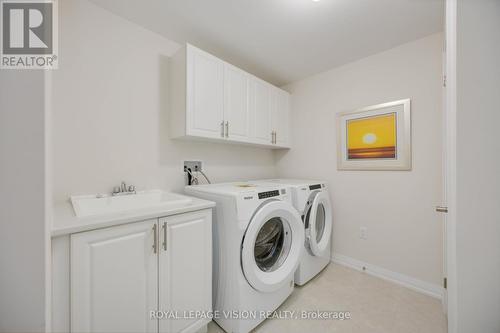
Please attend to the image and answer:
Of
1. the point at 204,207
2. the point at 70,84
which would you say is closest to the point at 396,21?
the point at 204,207

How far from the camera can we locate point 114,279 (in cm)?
93

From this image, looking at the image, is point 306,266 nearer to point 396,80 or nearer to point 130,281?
point 130,281

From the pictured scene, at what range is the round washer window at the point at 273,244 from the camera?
1556 mm

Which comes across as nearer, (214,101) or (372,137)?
(214,101)

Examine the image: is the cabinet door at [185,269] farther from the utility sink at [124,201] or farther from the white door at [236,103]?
the white door at [236,103]

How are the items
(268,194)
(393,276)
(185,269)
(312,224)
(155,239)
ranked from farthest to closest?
(393,276) < (312,224) < (268,194) < (185,269) < (155,239)

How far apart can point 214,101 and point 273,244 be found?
1.37 m

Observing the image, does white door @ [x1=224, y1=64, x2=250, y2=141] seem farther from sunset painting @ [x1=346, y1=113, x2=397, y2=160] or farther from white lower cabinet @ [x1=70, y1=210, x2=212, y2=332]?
sunset painting @ [x1=346, y1=113, x2=397, y2=160]

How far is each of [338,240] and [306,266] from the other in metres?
0.68

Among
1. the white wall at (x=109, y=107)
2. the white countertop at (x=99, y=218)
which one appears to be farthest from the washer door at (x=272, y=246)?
the white wall at (x=109, y=107)

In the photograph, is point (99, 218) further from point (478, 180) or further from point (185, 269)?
point (478, 180)

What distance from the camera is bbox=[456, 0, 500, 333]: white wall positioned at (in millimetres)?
826

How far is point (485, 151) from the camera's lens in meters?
0.83

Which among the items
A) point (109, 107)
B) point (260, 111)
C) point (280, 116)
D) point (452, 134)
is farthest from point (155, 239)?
point (280, 116)
